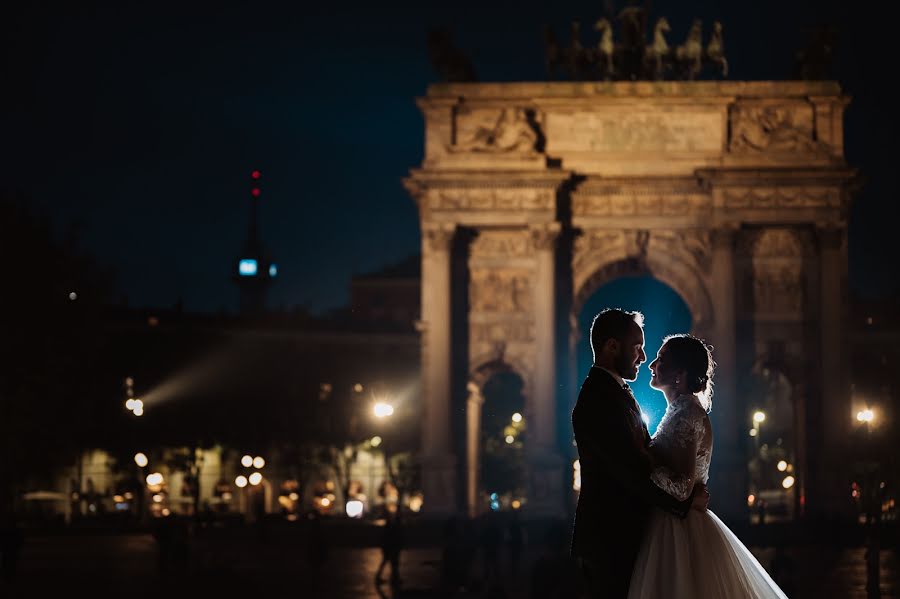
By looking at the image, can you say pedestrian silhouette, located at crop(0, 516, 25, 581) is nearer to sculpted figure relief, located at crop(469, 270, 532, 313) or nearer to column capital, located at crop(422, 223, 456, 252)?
column capital, located at crop(422, 223, 456, 252)

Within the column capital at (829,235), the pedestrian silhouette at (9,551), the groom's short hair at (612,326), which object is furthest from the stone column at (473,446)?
the groom's short hair at (612,326)

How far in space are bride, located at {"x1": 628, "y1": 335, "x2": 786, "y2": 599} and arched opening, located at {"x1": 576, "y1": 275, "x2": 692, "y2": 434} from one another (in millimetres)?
49515

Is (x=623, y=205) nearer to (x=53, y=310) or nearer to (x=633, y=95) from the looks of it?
(x=633, y=95)

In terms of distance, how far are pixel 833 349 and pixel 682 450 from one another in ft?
159

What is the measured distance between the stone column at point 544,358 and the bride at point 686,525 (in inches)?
1840

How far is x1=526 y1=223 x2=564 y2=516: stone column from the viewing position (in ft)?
182

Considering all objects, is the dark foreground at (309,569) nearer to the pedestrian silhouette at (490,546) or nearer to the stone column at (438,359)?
the pedestrian silhouette at (490,546)

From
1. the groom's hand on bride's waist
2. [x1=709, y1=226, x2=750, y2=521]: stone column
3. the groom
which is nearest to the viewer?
the groom

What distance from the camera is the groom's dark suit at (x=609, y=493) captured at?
27.7ft

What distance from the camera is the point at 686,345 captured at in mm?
8805

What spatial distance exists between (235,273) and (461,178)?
77.8 metres

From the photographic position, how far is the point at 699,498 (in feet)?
28.4

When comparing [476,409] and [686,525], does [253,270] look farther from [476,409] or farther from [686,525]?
[686,525]

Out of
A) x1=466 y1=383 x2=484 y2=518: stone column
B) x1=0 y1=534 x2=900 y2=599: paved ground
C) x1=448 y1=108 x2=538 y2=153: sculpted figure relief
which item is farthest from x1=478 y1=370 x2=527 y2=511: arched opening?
x1=0 y1=534 x2=900 y2=599: paved ground
